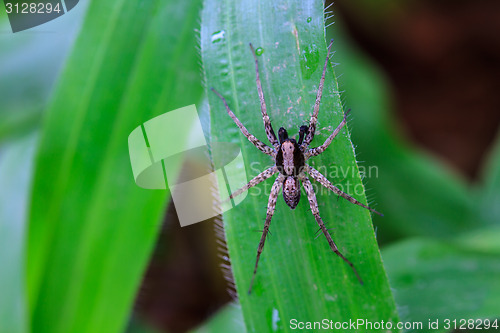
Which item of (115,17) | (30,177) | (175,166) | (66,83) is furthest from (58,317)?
(115,17)

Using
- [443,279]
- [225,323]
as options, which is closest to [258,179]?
[225,323]

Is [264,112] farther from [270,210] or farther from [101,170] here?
[101,170]

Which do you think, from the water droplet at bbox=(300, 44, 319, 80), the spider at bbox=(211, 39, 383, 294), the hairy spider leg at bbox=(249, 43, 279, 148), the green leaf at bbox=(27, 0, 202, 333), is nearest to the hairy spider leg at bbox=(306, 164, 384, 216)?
the spider at bbox=(211, 39, 383, 294)

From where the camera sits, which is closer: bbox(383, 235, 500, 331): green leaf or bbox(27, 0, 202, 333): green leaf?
bbox(383, 235, 500, 331): green leaf

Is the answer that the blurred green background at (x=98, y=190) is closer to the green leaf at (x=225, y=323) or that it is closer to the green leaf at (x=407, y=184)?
the green leaf at (x=225, y=323)

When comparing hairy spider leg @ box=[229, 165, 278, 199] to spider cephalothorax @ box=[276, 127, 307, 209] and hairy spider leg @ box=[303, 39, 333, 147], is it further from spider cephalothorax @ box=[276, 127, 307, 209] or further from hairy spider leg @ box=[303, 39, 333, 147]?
hairy spider leg @ box=[303, 39, 333, 147]

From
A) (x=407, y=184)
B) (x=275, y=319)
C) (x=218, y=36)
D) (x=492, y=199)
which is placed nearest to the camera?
(x=275, y=319)
